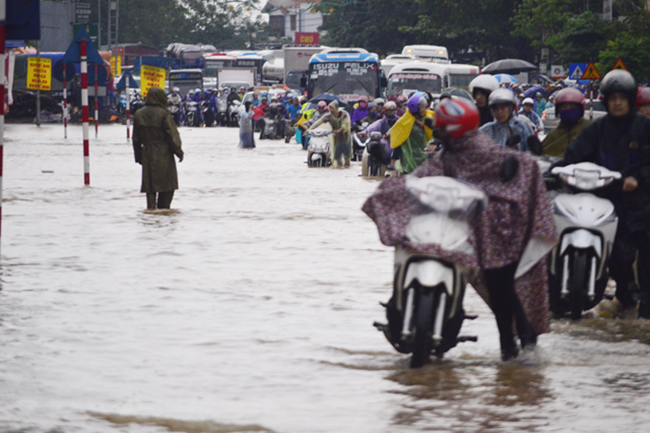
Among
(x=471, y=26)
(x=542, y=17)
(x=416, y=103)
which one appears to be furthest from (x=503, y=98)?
(x=471, y=26)

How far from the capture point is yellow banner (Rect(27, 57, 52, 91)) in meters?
41.6

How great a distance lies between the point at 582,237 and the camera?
26.2ft

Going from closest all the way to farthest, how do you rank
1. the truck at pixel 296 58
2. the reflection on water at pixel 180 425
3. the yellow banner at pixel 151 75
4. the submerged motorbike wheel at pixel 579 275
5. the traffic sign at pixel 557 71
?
the reflection on water at pixel 180 425 < the submerged motorbike wheel at pixel 579 275 < the yellow banner at pixel 151 75 < the traffic sign at pixel 557 71 < the truck at pixel 296 58

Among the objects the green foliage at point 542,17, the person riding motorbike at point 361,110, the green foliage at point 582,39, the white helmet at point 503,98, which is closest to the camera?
the white helmet at point 503,98

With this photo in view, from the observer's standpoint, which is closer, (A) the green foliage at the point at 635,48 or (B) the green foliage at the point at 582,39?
(A) the green foliage at the point at 635,48

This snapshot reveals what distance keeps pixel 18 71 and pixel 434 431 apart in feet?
186

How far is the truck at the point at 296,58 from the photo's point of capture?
63594 millimetres

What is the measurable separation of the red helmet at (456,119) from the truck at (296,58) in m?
57.3

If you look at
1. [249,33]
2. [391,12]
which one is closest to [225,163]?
[391,12]

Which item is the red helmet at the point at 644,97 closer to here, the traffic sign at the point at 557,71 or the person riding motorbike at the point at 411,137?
the person riding motorbike at the point at 411,137

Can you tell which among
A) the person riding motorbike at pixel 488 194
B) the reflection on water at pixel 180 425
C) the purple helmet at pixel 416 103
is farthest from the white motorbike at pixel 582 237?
the purple helmet at pixel 416 103

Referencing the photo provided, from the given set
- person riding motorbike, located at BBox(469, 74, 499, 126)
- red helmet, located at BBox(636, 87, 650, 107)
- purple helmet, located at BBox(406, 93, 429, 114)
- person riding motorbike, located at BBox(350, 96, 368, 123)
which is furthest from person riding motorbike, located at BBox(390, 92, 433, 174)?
person riding motorbike, located at BBox(350, 96, 368, 123)

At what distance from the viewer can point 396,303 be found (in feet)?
21.5

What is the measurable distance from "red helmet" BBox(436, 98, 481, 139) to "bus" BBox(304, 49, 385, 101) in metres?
33.4
